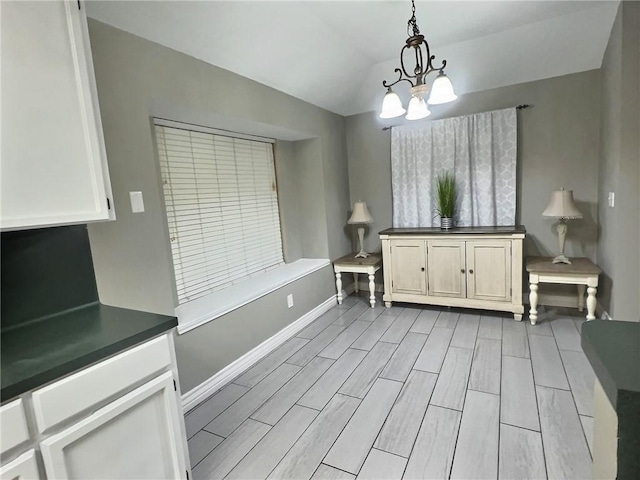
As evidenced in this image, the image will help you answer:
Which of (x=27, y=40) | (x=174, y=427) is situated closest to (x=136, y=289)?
(x=174, y=427)

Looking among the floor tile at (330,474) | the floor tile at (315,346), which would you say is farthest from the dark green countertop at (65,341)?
the floor tile at (315,346)

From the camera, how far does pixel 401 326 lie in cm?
323

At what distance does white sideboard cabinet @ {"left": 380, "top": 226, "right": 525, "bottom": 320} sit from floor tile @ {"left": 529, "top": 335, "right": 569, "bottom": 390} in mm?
466

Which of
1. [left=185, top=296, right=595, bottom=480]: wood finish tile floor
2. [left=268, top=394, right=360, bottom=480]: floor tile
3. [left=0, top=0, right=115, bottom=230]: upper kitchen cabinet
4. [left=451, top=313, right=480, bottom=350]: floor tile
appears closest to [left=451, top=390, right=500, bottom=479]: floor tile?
[left=185, top=296, right=595, bottom=480]: wood finish tile floor

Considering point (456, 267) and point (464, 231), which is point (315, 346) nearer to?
point (456, 267)

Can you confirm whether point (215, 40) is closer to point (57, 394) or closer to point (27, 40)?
point (27, 40)

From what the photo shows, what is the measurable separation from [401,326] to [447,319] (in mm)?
495

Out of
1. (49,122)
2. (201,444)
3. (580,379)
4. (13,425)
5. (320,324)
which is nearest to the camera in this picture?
(13,425)

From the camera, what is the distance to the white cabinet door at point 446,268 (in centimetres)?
331

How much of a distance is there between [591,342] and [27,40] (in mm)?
1875

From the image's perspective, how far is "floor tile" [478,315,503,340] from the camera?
9.55ft

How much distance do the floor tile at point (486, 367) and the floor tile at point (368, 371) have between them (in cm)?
62

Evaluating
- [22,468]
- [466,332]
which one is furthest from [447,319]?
[22,468]

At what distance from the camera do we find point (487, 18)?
2.67 m
